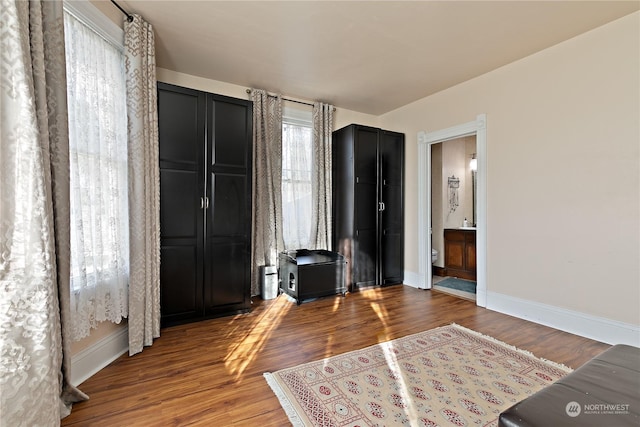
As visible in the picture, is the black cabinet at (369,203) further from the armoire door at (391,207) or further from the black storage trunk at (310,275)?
the black storage trunk at (310,275)

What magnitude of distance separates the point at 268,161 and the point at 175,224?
153cm

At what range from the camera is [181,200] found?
283 centimetres

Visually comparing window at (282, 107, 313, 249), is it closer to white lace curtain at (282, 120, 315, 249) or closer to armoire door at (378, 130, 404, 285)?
white lace curtain at (282, 120, 315, 249)

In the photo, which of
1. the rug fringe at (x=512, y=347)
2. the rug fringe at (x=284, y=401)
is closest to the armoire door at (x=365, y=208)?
the rug fringe at (x=512, y=347)

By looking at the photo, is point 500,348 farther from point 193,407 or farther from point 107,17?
point 107,17

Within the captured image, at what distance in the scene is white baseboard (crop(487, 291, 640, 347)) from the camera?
96.4 inches

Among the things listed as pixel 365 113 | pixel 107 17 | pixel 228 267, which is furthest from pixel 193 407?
pixel 365 113

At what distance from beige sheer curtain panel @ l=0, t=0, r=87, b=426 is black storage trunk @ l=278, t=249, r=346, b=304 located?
7.97 ft

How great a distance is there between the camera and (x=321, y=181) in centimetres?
435

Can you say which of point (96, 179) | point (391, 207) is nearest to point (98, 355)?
point (96, 179)

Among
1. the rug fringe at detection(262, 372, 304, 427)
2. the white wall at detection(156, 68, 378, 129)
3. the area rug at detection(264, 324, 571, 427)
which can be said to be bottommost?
the area rug at detection(264, 324, 571, 427)

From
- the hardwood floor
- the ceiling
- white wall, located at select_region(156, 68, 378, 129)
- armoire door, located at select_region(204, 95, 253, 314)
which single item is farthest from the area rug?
white wall, located at select_region(156, 68, 378, 129)

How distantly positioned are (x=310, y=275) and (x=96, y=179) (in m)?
2.44

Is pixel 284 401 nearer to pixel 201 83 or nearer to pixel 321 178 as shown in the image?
pixel 321 178
